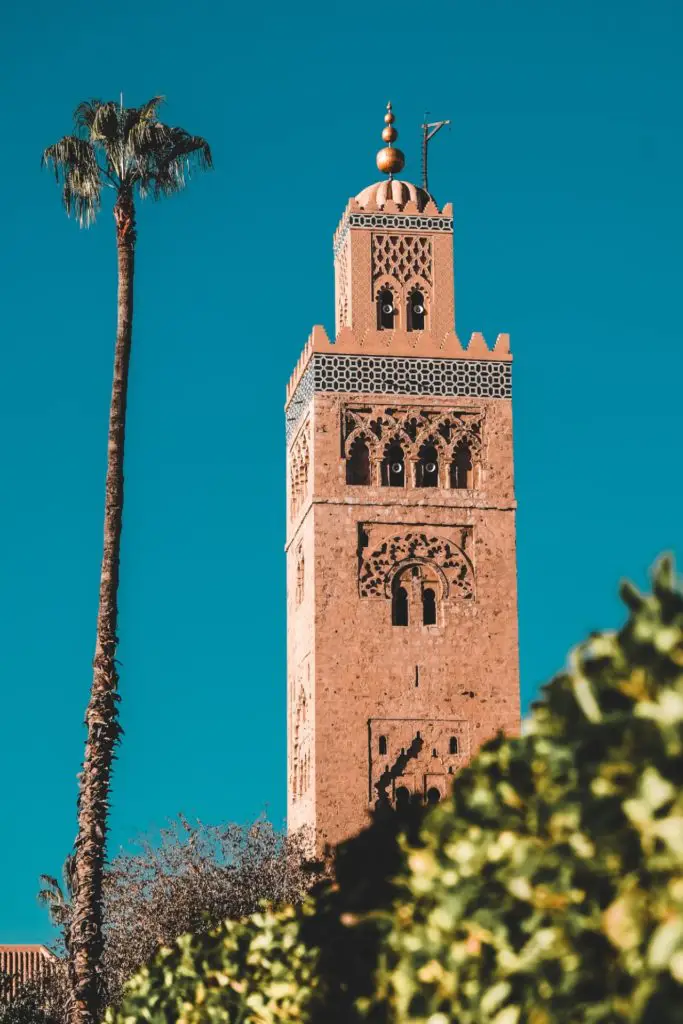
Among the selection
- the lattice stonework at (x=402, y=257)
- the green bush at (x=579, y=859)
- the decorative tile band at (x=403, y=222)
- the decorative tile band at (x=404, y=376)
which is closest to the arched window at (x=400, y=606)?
the decorative tile band at (x=404, y=376)

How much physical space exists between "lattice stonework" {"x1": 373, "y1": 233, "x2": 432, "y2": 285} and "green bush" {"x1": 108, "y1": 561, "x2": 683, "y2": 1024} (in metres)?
25.3

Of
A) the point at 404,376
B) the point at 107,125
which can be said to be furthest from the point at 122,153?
the point at 404,376

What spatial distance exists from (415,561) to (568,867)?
25.5 m

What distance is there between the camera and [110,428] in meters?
21.7

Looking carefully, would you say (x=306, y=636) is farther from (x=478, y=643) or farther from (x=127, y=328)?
(x=127, y=328)

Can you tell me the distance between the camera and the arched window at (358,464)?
1307 inches

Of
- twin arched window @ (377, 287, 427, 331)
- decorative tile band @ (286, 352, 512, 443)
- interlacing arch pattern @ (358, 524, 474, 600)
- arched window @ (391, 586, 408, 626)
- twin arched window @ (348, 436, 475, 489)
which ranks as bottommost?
arched window @ (391, 586, 408, 626)

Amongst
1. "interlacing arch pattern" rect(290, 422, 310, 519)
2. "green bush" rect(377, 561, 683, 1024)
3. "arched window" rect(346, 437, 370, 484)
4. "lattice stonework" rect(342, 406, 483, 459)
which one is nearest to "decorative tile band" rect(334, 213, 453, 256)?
"lattice stonework" rect(342, 406, 483, 459)

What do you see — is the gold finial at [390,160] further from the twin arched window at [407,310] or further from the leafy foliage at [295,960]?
the leafy foliage at [295,960]

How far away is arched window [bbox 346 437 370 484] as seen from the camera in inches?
1307

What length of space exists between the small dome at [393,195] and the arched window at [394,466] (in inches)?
195

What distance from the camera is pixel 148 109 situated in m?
23.8

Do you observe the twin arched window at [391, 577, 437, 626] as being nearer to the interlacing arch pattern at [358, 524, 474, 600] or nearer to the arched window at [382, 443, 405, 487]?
the interlacing arch pattern at [358, 524, 474, 600]

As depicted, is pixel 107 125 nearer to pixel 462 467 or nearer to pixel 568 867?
pixel 462 467
